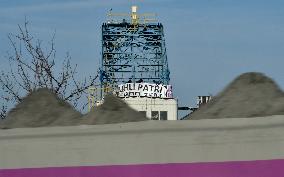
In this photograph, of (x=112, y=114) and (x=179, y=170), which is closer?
(x=179, y=170)

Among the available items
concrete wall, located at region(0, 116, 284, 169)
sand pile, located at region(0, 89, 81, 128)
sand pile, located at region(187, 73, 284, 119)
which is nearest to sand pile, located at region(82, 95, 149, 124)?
sand pile, located at region(0, 89, 81, 128)

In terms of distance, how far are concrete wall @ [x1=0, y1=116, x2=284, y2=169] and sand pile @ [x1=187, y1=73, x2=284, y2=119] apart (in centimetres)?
30

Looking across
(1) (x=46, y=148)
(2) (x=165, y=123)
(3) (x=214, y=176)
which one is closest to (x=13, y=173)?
(1) (x=46, y=148)

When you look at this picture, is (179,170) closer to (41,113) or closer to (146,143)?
(146,143)

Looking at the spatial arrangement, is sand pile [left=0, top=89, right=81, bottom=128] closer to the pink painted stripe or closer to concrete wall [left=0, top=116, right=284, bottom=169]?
concrete wall [left=0, top=116, right=284, bottom=169]

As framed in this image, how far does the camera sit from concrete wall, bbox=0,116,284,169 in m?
3.76

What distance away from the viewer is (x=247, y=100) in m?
4.28

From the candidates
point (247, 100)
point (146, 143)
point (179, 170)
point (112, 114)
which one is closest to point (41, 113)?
point (112, 114)

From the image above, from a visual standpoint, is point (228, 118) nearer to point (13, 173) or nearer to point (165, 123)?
point (165, 123)

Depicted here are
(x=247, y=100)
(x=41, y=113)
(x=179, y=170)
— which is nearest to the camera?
(x=179, y=170)

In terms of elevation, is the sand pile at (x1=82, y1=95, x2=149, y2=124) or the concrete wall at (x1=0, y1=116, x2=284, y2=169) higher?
the sand pile at (x1=82, y1=95, x2=149, y2=124)

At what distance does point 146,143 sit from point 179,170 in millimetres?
285

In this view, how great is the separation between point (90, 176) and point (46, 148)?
397 mm

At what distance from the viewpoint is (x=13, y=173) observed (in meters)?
4.26
